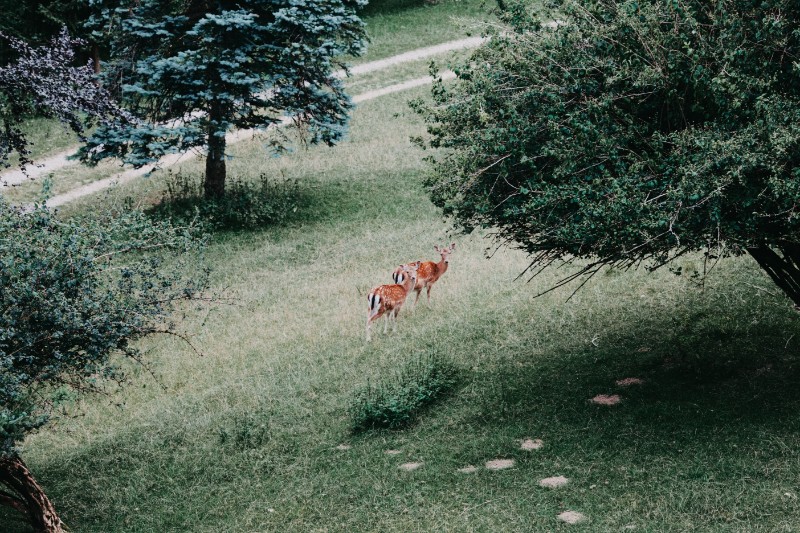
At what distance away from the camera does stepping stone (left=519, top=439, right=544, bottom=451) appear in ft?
35.4

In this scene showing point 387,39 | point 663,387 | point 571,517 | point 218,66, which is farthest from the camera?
point 387,39

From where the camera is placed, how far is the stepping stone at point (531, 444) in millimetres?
10789

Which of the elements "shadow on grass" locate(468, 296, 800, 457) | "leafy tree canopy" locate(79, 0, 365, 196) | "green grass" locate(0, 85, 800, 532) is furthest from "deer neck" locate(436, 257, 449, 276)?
"leafy tree canopy" locate(79, 0, 365, 196)

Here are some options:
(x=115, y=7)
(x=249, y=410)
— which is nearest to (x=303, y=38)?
(x=115, y=7)

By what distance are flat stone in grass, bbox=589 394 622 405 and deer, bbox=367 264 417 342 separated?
393 cm

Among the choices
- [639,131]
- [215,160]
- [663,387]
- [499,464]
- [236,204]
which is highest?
[639,131]

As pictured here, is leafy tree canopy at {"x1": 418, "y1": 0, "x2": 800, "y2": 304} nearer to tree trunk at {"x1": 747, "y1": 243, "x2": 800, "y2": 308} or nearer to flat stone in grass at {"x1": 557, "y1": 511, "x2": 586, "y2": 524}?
tree trunk at {"x1": 747, "y1": 243, "x2": 800, "y2": 308}

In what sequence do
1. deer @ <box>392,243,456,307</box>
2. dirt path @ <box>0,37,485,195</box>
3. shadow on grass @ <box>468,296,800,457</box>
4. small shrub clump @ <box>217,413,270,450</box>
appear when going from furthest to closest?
dirt path @ <box>0,37,485,195</box>, deer @ <box>392,243,456,307</box>, small shrub clump @ <box>217,413,270,450</box>, shadow on grass @ <box>468,296,800,457</box>

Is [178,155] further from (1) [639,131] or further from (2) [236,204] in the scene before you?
(1) [639,131]

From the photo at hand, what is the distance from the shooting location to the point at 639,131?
9719mm

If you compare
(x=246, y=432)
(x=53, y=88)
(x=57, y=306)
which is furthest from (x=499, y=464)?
(x=53, y=88)

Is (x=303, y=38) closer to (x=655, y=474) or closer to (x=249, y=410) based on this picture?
(x=249, y=410)

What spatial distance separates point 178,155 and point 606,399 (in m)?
20.7

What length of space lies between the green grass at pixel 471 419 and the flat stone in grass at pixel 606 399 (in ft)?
0.46
